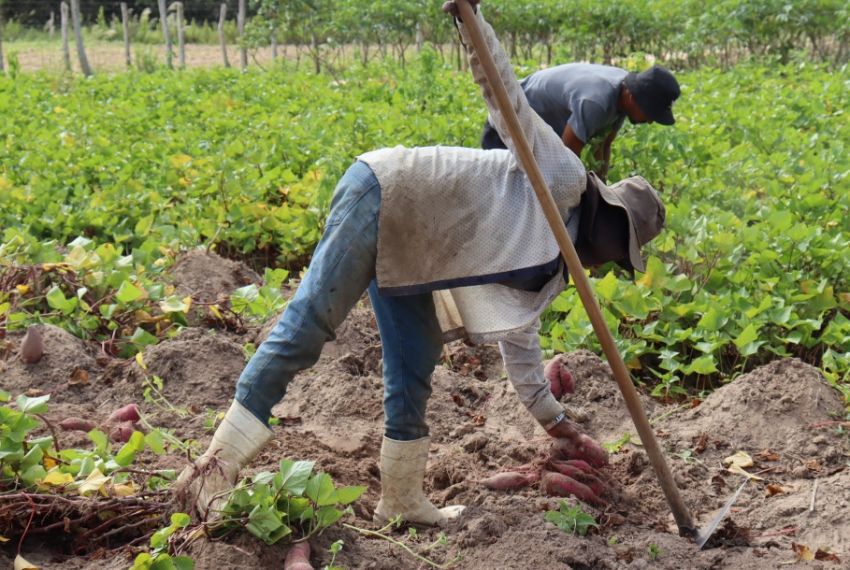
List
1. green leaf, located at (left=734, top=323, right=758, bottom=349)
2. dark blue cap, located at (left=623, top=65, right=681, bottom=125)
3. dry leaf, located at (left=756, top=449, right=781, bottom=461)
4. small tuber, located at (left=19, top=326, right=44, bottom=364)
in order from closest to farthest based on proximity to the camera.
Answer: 1. dry leaf, located at (left=756, top=449, right=781, bottom=461)
2. small tuber, located at (left=19, top=326, right=44, bottom=364)
3. green leaf, located at (left=734, top=323, right=758, bottom=349)
4. dark blue cap, located at (left=623, top=65, right=681, bottom=125)

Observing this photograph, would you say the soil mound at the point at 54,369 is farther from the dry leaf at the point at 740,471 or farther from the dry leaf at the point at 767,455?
the dry leaf at the point at 767,455

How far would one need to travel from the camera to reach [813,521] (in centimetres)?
346

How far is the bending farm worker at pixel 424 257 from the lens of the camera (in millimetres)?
2855

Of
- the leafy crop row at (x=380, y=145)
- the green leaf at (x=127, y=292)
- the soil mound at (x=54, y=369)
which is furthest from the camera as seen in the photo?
the leafy crop row at (x=380, y=145)

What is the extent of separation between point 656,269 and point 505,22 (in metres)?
12.5

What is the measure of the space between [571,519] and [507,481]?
38 cm

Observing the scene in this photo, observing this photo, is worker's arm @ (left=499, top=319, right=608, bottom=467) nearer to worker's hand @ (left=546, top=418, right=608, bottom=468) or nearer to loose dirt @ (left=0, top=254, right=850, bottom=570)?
worker's hand @ (left=546, top=418, right=608, bottom=468)

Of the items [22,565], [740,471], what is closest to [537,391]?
[740,471]

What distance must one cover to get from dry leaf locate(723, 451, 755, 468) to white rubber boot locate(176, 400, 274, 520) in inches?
73.5

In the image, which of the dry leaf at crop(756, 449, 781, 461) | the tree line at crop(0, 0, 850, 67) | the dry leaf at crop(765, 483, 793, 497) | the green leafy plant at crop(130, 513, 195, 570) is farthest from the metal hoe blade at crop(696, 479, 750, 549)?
the tree line at crop(0, 0, 850, 67)

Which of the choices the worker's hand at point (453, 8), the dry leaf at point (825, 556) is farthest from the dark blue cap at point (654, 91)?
the worker's hand at point (453, 8)

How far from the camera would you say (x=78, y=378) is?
436 cm

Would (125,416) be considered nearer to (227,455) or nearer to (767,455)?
(227,455)

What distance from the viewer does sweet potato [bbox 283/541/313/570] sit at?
2.69 meters
